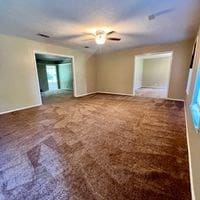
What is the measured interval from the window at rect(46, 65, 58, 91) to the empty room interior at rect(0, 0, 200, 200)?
4.36 m

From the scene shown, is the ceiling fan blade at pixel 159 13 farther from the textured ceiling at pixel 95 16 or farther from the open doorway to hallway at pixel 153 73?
the open doorway to hallway at pixel 153 73

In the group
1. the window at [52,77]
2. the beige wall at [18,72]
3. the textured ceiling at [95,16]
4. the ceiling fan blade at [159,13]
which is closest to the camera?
the textured ceiling at [95,16]

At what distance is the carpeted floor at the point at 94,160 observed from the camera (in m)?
1.27

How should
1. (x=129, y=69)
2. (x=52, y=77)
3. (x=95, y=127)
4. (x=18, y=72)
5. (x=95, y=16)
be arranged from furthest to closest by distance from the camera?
(x=52, y=77) < (x=129, y=69) < (x=18, y=72) < (x=95, y=127) < (x=95, y=16)

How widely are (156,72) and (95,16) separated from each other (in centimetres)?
771

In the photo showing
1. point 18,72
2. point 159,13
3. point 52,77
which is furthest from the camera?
point 52,77

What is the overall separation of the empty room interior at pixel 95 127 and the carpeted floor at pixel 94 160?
0.01 meters

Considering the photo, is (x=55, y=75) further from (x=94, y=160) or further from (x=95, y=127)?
(x=94, y=160)

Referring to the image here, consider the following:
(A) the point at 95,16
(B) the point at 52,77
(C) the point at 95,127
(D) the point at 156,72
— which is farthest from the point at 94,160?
(D) the point at 156,72

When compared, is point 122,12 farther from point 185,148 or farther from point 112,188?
point 112,188

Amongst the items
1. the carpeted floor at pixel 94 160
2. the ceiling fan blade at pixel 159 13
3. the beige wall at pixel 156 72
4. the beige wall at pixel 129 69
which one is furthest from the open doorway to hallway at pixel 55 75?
the ceiling fan blade at pixel 159 13

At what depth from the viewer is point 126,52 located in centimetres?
602

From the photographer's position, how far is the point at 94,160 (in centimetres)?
173

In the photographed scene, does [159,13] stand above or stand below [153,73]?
above
